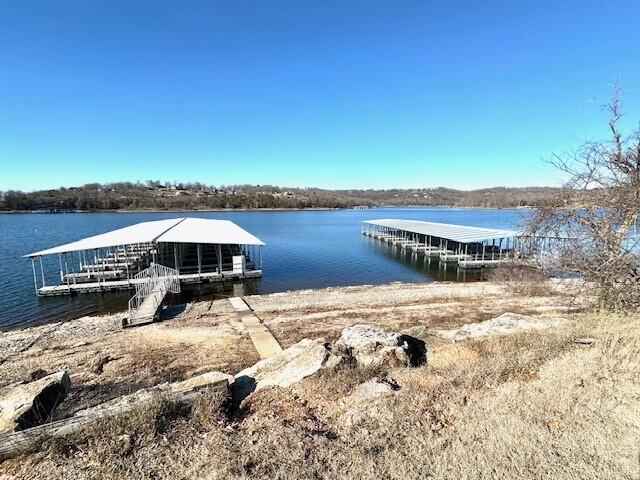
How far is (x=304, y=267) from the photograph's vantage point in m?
28.5

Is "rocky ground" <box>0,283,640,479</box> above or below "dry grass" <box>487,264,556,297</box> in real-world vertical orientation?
above

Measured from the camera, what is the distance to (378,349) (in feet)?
20.1

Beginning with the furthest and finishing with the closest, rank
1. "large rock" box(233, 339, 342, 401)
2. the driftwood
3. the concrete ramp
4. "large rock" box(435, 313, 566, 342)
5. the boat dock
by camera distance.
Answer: the boat dock
the concrete ramp
"large rock" box(435, 313, 566, 342)
"large rock" box(233, 339, 342, 401)
the driftwood

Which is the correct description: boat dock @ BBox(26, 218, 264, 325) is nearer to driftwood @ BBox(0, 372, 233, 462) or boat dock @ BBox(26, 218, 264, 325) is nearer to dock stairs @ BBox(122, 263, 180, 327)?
dock stairs @ BBox(122, 263, 180, 327)

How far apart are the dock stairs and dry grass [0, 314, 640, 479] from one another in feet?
35.5

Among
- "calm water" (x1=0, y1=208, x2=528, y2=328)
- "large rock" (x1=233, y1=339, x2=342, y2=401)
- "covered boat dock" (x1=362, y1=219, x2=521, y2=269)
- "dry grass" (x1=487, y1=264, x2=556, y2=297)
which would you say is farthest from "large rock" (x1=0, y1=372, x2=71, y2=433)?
"covered boat dock" (x1=362, y1=219, x2=521, y2=269)

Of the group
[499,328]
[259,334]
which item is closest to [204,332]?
[259,334]

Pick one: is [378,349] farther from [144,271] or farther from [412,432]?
[144,271]

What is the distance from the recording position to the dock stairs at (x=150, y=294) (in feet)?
45.9

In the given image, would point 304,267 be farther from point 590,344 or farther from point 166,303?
point 590,344

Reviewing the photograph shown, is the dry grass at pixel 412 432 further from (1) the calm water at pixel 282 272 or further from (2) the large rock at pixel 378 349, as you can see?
(1) the calm water at pixel 282 272

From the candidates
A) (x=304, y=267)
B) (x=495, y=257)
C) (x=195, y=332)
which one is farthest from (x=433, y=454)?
(x=495, y=257)

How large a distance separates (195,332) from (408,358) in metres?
8.53

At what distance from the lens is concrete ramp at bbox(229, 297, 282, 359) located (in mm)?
9883
